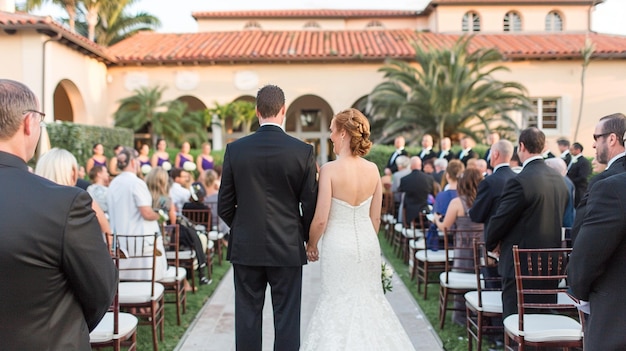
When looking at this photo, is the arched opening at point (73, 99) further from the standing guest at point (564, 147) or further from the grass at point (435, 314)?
the standing guest at point (564, 147)

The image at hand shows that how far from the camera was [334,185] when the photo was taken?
4398 mm

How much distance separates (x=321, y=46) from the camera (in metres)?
22.5

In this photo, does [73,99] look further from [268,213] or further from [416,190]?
[268,213]

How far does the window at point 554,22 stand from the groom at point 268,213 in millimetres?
24573

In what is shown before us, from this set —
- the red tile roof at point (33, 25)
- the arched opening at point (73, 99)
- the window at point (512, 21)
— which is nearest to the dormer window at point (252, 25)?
the arched opening at point (73, 99)

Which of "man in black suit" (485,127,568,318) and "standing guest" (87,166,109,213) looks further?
"standing guest" (87,166,109,213)

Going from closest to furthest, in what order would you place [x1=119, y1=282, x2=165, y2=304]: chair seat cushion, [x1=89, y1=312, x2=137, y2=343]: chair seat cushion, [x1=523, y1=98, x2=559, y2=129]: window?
[x1=89, y1=312, x2=137, y2=343]: chair seat cushion
[x1=119, y1=282, x2=165, y2=304]: chair seat cushion
[x1=523, y1=98, x2=559, y2=129]: window

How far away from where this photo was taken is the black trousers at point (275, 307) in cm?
427

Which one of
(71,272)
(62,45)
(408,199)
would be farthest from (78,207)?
(62,45)

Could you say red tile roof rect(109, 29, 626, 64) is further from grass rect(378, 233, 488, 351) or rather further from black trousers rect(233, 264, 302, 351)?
black trousers rect(233, 264, 302, 351)

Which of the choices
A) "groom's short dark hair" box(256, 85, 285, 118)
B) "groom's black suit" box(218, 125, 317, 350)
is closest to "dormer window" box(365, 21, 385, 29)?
"groom's short dark hair" box(256, 85, 285, 118)

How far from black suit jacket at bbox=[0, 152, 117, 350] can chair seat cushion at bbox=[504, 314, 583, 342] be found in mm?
3240

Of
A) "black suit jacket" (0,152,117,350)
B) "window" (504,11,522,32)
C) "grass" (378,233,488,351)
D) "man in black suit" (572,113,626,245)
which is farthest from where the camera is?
"window" (504,11,522,32)

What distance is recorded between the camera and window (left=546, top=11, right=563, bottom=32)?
25.2 metres
